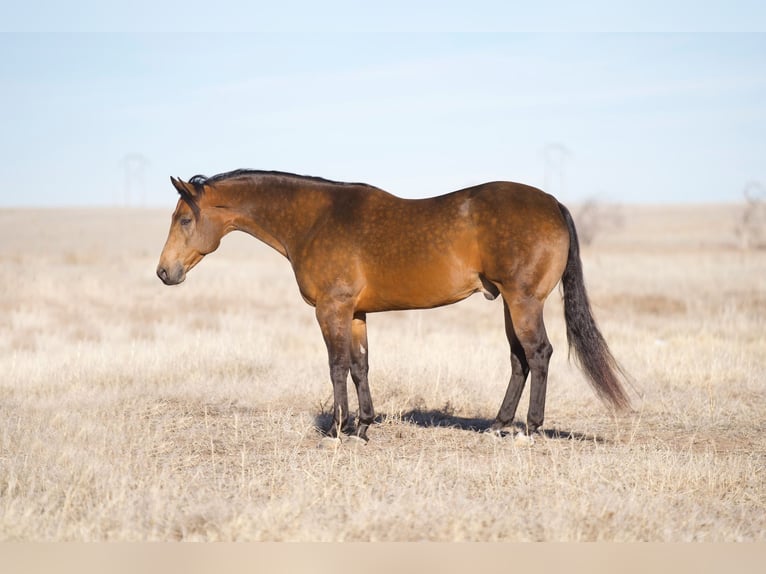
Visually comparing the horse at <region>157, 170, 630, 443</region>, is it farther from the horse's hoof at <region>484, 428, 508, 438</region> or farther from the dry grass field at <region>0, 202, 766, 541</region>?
the dry grass field at <region>0, 202, 766, 541</region>

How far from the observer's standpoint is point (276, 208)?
7969 millimetres

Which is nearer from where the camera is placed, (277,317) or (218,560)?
(218,560)

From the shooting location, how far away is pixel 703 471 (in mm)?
6316

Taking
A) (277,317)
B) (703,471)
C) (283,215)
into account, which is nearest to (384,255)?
(283,215)

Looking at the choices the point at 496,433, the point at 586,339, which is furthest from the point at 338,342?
the point at 586,339

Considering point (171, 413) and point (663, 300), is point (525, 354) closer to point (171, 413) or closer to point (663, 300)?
point (171, 413)

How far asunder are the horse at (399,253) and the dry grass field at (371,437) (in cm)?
67

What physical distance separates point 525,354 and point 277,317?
37.6ft

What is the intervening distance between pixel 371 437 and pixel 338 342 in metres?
1.09

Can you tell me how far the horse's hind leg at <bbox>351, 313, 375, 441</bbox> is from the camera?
25.7ft

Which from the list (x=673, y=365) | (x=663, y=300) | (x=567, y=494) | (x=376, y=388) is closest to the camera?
(x=567, y=494)

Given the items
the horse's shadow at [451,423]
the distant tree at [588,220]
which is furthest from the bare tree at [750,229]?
the horse's shadow at [451,423]

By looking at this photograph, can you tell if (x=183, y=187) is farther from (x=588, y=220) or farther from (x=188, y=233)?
(x=588, y=220)

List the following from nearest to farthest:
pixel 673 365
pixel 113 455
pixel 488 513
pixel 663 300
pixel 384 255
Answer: pixel 488 513
pixel 113 455
pixel 384 255
pixel 673 365
pixel 663 300
